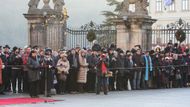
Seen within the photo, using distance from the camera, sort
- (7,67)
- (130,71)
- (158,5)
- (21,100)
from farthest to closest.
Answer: (158,5) → (130,71) → (7,67) → (21,100)

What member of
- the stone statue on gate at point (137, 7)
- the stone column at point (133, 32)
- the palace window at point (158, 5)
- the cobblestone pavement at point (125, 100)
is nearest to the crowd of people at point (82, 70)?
the cobblestone pavement at point (125, 100)

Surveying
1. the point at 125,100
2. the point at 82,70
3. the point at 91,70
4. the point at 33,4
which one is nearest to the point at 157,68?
the point at 91,70

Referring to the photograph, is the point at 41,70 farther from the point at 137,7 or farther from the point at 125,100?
the point at 137,7

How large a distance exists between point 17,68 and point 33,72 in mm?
1311

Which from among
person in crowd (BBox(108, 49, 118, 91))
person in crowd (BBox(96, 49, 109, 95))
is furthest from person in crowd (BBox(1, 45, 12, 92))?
person in crowd (BBox(108, 49, 118, 91))

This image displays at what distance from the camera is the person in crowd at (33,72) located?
63.5ft

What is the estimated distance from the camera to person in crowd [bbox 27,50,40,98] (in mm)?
19344

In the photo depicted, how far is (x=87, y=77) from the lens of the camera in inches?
860

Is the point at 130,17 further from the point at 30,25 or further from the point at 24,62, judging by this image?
the point at 24,62

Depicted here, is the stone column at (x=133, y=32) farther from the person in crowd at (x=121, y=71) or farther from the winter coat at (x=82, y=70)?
the winter coat at (x=82, y=70)

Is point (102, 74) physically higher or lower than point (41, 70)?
lower

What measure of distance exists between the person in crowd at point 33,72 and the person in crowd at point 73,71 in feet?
5.89

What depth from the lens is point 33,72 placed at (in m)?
19.4

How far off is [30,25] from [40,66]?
9068 millimetres
